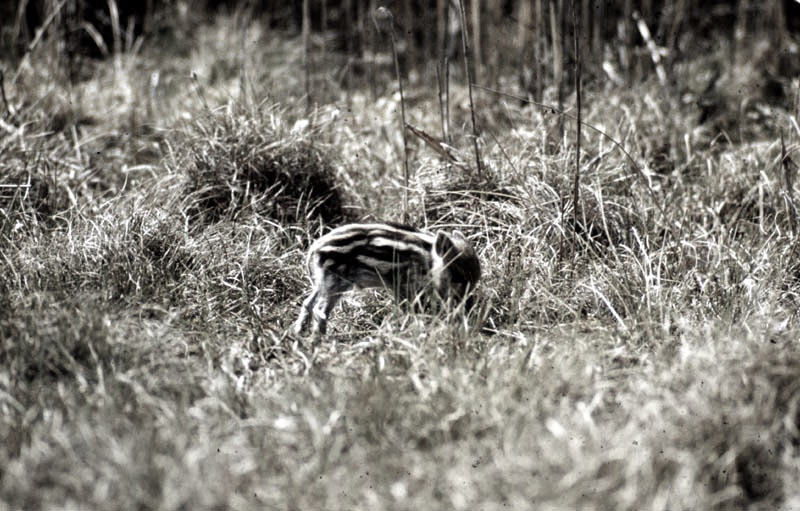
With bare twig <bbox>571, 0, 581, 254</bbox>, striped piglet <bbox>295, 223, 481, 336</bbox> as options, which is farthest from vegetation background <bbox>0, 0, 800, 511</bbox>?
striped piglet <bbox>295, 223, 481, 336</bbox>

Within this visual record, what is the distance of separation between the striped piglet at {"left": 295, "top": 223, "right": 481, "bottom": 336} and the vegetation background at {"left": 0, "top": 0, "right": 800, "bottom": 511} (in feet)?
0.51

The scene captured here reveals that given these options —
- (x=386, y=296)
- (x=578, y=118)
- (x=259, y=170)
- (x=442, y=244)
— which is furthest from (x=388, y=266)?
(x=259, y=170)

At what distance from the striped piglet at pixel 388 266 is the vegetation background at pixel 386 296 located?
16 cm

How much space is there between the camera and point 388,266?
4027 millimetres

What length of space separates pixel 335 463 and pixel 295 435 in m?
0.18

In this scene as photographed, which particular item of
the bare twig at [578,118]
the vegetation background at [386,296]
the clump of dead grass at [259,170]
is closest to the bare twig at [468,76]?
the vegetation background at [386,296]

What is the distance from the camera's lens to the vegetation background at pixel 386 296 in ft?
9.49

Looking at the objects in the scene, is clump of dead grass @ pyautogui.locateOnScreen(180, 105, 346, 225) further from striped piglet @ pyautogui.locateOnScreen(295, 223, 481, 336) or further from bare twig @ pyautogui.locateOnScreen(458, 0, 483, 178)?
striped piglet @ pyautogui.locateOnScreen(295, 223, 481, 336)

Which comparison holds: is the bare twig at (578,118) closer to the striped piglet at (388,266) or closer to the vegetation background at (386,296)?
the vegetation background at (386,296)

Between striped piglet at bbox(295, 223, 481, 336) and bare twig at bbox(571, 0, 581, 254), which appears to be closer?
striped piglet at bbox(295, 223, 481, 336)

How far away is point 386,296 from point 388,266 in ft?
1.51

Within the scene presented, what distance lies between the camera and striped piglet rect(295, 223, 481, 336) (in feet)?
13.1

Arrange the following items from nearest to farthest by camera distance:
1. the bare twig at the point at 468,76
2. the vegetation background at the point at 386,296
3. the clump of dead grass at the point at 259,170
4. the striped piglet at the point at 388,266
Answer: the vegetation background at the point at 386,296, the striped piglet at the point at 388,266, the bare twig at the point at 468,76, the clump of dead grass at the point at 259,170

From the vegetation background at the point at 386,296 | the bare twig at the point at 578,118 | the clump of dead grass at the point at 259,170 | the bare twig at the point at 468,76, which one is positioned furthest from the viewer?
the clump of dead grass at the point at 259,170
